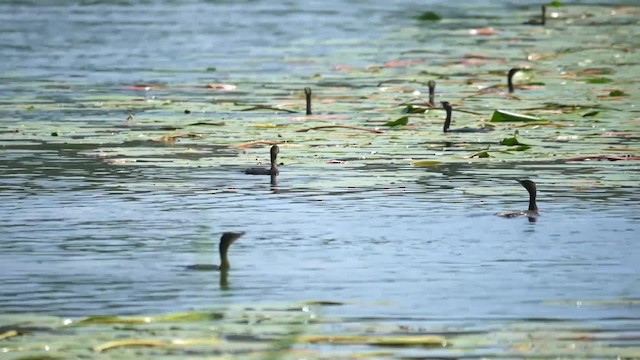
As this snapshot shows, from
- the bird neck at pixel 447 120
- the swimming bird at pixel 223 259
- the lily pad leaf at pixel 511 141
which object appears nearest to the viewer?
the swimming bird at pixel 223 259

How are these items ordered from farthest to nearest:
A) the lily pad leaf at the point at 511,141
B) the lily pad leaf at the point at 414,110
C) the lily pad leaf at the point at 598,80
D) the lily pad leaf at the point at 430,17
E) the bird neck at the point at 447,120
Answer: the lily pad leaf at the point at 430,17 < the lily pad leaf at the point at 598,80 < the lily pad leaf at the point at 414,110 < the bird neck at the point at 447,120 < the lily pad leaf at the point at 511,141

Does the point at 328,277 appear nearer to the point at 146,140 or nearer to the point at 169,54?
the point at 146,140

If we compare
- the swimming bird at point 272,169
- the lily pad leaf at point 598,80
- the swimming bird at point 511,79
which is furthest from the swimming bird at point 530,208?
the lily pad leaf at point 598,80

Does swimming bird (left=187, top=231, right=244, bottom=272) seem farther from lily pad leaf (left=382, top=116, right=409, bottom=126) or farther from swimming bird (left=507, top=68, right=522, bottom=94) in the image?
swimming bird (left=507, top=68, right=522, bottom=94)

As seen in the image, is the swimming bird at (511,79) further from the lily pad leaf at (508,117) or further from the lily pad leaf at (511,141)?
the lily pad leaf at (511,141)

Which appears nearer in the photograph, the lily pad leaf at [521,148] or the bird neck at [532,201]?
the bird neck at [532,201]

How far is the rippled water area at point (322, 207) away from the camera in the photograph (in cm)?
692

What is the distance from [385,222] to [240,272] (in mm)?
1710

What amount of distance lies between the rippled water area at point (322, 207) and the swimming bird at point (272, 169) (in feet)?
0.49

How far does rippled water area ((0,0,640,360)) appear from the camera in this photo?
22.7 feet

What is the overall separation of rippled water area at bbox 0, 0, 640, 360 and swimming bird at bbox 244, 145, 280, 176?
148 millimetres

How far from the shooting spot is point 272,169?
1155 centimetres

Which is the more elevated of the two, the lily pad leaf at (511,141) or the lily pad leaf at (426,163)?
the lily pad leaf at (511,141)

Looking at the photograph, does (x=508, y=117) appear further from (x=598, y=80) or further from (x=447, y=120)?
(x=598, y=80)
